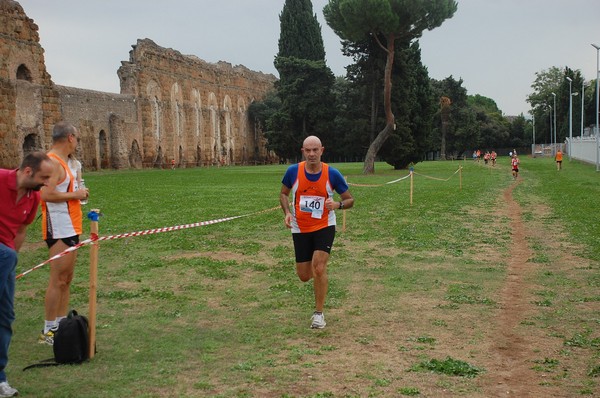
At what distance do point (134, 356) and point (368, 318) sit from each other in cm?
239

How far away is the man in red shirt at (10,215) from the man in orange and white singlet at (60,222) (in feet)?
3.58

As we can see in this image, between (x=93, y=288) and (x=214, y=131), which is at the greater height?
(x=214, y=131)

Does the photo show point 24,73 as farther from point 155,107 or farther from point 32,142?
point 155,107

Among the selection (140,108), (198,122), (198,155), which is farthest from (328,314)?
(198,122)

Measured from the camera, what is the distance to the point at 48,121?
34.0m

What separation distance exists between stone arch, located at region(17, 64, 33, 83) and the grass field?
73.9 feet

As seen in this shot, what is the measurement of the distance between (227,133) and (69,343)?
66517mm

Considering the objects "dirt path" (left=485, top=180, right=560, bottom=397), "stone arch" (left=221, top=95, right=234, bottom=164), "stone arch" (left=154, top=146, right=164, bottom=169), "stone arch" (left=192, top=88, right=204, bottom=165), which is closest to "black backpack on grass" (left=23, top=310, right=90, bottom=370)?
"dirt path" (left=485, top=180, right=560, bottom=397)

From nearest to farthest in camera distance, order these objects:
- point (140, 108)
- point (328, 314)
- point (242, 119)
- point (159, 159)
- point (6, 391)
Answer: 1. point (6, 391)
2. point (328, 314)
3. point (140, 108)
4. point (159, 159)
5. point (242, 119)

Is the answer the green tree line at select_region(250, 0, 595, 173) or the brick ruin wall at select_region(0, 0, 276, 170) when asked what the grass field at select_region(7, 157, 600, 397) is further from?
the green tree line at select_region(250, 0, 595, 173)

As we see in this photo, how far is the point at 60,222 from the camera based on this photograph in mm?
6020

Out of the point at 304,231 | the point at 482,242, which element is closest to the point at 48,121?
the point at 482,242

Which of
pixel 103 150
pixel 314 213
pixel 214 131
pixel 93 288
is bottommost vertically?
pixel 93 288

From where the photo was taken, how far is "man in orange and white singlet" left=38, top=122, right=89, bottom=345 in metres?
5.95
